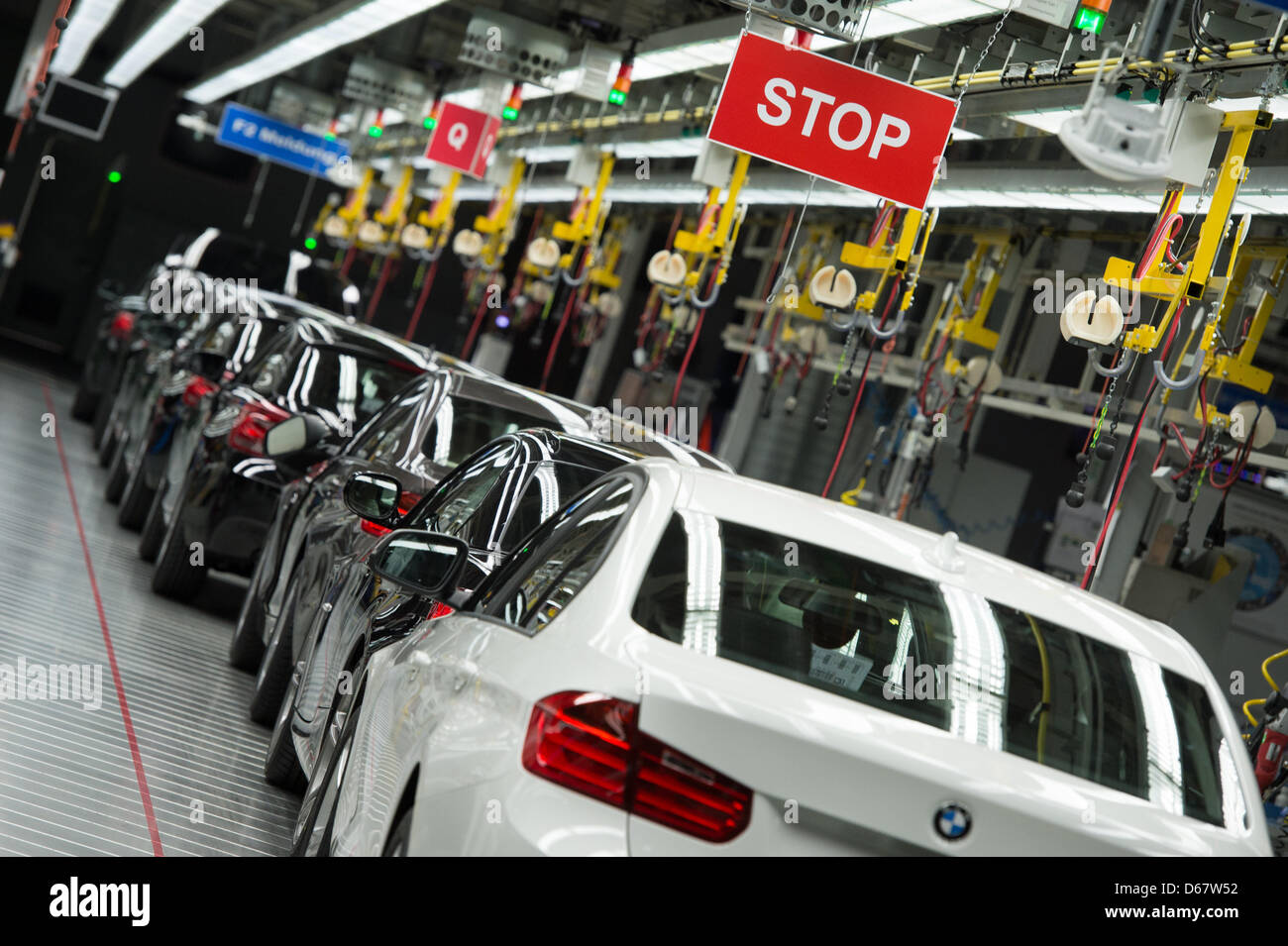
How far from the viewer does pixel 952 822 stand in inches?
93.6

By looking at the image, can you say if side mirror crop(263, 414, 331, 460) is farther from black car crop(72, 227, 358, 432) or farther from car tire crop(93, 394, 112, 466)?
car tire crop(93, 394, 112, 466)

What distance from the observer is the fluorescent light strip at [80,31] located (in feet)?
61.9

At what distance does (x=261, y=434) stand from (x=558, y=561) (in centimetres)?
525

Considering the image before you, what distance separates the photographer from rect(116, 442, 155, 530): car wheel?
34.9 ft

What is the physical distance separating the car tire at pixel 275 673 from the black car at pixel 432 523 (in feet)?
1.77

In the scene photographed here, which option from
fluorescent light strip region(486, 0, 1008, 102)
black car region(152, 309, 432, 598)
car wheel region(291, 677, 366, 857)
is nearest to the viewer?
car wheel region(291, 677, 366, 857)

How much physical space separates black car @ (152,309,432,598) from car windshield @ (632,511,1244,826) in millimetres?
4950

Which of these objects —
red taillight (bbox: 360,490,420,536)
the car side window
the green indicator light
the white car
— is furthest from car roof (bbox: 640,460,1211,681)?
the green indicator light

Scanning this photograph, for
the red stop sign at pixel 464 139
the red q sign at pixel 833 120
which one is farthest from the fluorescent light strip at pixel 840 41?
the red stop sign at pixel 464 139

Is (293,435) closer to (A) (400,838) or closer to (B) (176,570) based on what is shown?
(B) (176,570)

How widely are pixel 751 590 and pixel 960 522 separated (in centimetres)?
1444

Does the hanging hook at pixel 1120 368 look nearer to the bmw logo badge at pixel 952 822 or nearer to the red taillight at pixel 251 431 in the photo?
the red taillight at pixel 251 431
